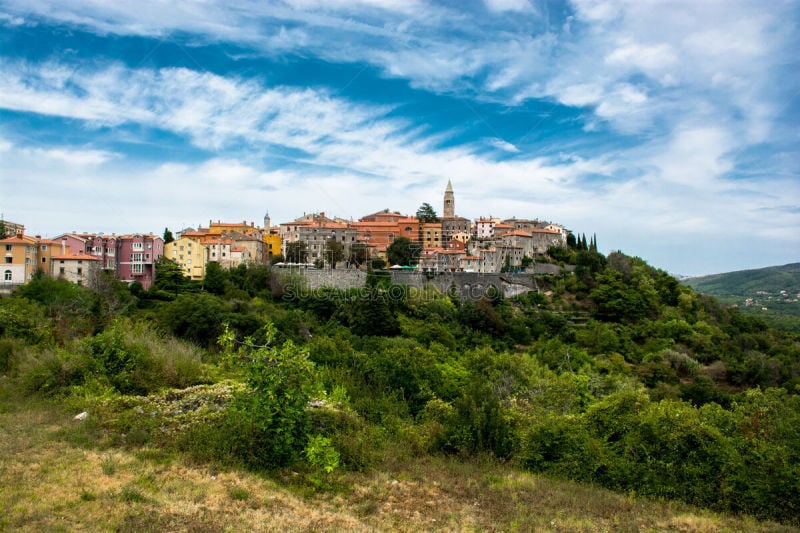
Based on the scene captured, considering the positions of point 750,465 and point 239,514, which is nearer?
point 239,514

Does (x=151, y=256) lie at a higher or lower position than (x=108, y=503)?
higher

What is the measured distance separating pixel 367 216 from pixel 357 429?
53022 mm

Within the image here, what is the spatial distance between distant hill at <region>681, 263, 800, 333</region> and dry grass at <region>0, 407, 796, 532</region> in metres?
71.1

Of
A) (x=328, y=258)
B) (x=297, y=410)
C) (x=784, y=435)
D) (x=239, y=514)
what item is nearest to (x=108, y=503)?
(x=239, y=514)

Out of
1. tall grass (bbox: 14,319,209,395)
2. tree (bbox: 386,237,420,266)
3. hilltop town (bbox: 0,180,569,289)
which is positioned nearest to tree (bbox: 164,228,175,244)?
hilltop town (bbox: 0,180,569,289)

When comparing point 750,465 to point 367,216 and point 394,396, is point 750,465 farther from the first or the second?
point 367,216

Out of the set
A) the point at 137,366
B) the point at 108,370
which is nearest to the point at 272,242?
the point at 137,366

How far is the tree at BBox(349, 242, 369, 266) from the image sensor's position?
4709 cm

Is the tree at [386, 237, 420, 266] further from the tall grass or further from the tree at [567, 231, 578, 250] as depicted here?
the tall grass

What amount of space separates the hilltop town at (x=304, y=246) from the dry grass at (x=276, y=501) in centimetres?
2892

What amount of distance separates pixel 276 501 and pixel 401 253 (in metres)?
41.5

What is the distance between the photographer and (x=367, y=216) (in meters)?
61.2

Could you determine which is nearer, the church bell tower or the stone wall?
the stone wall

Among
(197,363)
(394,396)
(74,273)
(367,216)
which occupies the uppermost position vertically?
(367,216)
